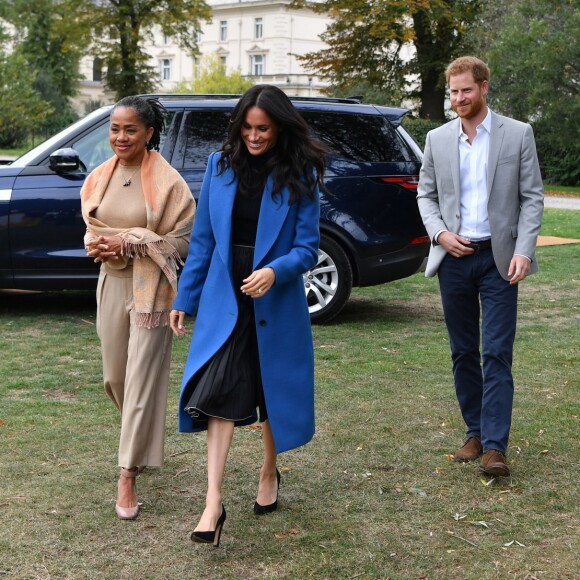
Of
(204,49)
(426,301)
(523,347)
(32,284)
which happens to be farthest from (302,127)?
(204,49)

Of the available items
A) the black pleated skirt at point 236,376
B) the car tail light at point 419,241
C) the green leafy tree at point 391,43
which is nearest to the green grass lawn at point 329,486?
the black pleated skirt at point 236,376

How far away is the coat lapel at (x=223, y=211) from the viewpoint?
14.4 ft


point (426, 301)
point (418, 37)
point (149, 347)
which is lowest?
point (426, 301)

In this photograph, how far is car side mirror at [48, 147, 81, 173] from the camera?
28.6 feet

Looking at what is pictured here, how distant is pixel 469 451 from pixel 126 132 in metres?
2.43

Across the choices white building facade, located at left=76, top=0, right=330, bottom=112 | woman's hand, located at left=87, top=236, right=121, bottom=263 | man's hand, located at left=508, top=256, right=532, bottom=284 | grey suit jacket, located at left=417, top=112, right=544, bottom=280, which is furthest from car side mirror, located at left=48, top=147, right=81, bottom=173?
white building facade, located at left=76, top=0, right=330, bottom=112

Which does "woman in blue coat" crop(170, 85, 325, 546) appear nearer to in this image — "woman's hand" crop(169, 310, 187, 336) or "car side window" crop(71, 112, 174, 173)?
"woman's hand" crop(169, 310, 187, 336)

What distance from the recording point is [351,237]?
9180 millimetres

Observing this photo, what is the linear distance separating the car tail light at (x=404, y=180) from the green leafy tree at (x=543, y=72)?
2374 centimetres

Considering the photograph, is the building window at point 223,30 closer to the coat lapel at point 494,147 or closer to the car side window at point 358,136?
the car side window at point 358,136

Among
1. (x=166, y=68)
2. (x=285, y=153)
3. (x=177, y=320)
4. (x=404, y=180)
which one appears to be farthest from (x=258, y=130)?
(x=166, y=68)

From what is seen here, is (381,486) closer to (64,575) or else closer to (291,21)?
(64,575)

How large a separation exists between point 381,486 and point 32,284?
4830 mm

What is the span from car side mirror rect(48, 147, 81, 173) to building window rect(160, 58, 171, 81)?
9535 centimetres
